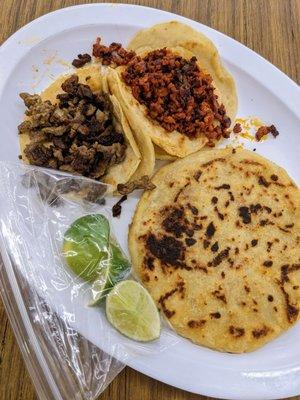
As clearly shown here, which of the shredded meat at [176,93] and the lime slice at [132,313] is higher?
A: the shredded meat at [176,93]

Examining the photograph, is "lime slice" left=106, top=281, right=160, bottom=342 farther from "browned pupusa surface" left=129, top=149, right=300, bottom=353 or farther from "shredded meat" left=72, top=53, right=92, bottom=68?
"shredded meat" left=72, top=53, right=92, bottom=68

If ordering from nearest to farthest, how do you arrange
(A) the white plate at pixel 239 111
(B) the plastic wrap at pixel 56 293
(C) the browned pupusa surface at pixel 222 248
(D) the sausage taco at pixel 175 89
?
1. (B) the plastic wrap at pixel 56 293
2. (A) the white plate at pixel 239 111
3. (C) the browned pupusa surface at pixel 222 248
4. (D) the sausage taco at pixel 175 89

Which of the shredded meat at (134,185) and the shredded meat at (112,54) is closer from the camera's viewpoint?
the shredded meat at (134,185)

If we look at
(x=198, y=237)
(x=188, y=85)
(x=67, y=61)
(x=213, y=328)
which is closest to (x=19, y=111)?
(x=67, y=61)

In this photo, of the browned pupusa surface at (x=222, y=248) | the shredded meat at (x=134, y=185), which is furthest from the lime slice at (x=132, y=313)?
the shredded meat at (x=134, y=185)

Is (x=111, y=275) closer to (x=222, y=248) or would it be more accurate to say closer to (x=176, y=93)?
(x=222, y=248)

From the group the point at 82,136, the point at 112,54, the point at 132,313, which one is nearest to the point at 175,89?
the point at 112,54

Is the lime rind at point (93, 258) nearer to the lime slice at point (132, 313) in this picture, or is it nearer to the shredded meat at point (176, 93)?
the lime slice at point (132, 313)
